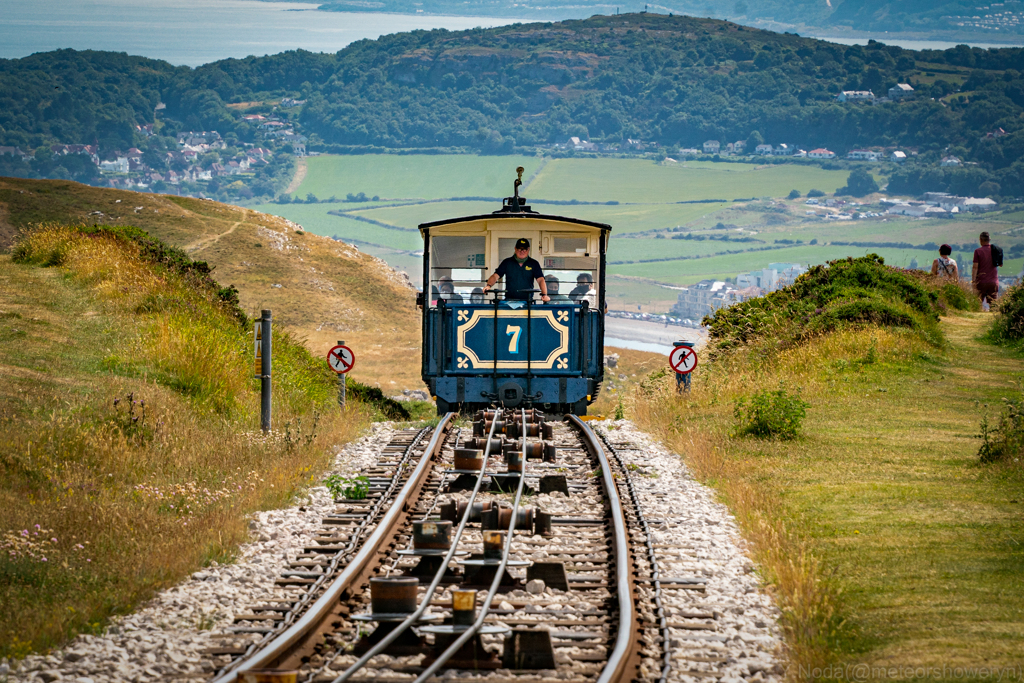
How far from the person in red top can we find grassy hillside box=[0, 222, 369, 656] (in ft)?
48.1

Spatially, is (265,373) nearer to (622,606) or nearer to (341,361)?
(341,361)

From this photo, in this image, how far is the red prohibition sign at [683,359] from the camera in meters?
18.2

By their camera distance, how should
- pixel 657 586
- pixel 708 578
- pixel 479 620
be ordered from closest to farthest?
pixel 479 620 < pixel 657 586 < pixel 708 578

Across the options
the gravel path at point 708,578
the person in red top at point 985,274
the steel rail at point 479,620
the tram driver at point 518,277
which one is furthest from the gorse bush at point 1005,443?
the person in red top at point 985,274

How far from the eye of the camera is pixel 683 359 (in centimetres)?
1820

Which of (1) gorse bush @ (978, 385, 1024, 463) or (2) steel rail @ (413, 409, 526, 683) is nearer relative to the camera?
(2) steel rail @ (413, 409, 526, 683)

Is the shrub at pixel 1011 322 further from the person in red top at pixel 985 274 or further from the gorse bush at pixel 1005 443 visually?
the gorse bush at pixel 1005 443

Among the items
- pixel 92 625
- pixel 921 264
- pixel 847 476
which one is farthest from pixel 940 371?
pixel 921 264

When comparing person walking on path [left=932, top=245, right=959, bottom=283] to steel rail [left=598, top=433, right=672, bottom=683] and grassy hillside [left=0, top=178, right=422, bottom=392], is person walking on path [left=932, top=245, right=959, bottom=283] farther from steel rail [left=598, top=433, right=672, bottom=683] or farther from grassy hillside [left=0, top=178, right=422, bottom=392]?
grassy hillside [left=0, top=178, right=422, bottom=392]

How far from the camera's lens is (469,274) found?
17.0 m

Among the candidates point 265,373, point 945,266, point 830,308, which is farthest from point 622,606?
point 945,266

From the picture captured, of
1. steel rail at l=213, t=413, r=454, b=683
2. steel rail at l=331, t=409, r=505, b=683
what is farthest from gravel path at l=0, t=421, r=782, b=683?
steel rail at l=331, t=409, r=505, b=683

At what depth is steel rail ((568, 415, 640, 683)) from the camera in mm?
6020

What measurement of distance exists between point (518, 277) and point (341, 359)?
13.1 feet
